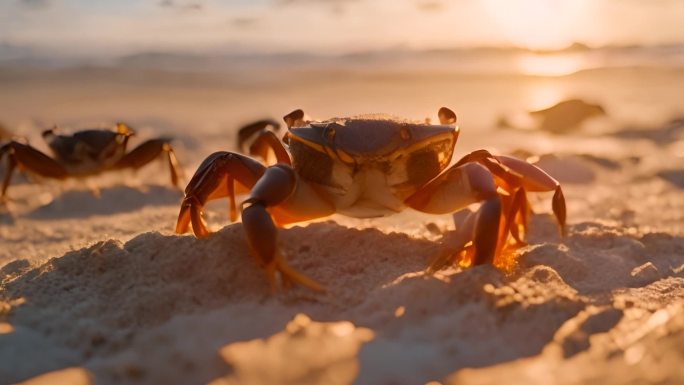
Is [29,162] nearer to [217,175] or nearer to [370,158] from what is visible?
[217,175]

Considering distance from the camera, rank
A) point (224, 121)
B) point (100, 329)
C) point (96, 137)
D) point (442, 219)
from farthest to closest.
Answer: point (224, 121) → point (96, 137) → point (442, 219) → point (100, 329)

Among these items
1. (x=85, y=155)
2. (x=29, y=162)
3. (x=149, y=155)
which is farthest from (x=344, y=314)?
(x=85, y=155)

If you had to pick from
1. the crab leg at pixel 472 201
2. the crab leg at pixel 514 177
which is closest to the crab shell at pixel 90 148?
the crab leg at pixel 472 201

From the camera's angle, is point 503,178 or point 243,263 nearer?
point 243,263

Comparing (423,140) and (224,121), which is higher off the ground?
(423,140)

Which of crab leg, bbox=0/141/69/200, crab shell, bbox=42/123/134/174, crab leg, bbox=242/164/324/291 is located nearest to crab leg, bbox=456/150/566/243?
crab leg, bbox=242/164/324/291

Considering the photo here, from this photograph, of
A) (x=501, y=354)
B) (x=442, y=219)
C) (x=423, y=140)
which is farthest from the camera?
(x=442, y=219)

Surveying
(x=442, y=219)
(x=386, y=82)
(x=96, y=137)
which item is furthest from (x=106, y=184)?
(x=386, y=82)

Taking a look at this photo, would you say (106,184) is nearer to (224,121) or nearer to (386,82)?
(224,121)
